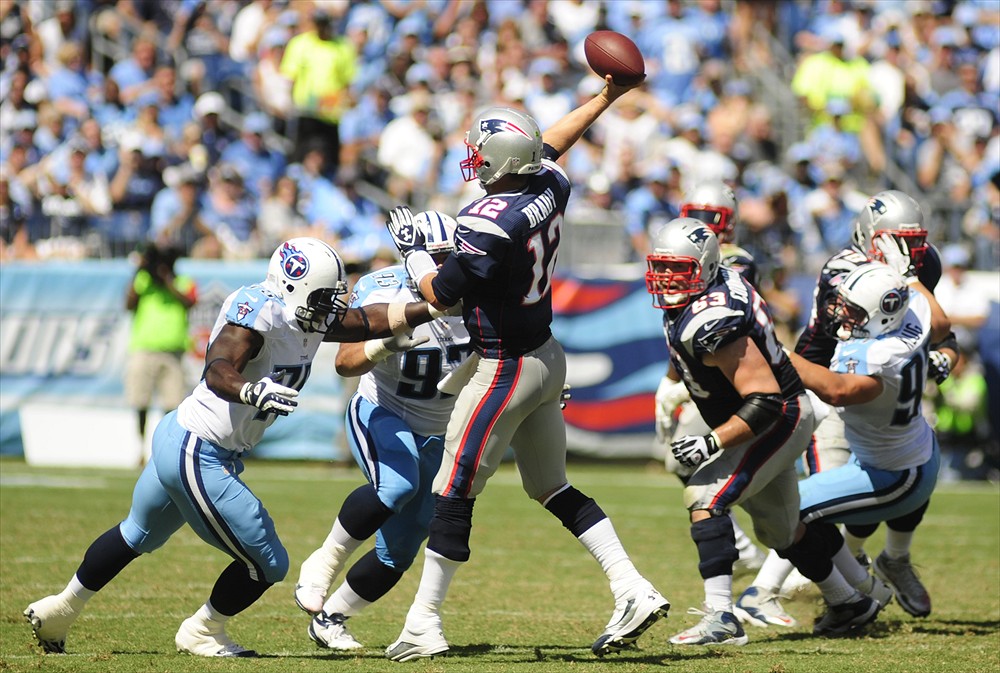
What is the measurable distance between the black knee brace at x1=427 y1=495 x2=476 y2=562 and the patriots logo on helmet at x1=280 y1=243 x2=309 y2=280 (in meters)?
0.97

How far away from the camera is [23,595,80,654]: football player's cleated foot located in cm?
508

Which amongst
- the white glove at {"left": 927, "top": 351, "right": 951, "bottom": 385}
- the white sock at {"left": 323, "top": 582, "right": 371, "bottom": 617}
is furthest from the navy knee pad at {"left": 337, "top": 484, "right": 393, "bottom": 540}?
the white glove at {"left": 927, "top": 351, "right": 951, "bottom": 385}

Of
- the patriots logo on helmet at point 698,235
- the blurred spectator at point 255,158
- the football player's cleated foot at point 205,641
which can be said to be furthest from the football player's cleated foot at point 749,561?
the blurred spectator at point 255,158

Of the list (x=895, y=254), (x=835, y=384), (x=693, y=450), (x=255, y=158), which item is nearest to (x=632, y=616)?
(x=693, y=450)

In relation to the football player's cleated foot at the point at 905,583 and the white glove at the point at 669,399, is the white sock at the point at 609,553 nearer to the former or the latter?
the white glove at the point at 669,399

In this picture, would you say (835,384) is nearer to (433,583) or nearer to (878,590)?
(878,590)

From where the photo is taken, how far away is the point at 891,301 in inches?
224

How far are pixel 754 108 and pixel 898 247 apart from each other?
9205 mm

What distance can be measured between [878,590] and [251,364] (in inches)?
115

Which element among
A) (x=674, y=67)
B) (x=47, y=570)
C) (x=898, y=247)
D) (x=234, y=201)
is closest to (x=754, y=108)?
(x=674, y=67)

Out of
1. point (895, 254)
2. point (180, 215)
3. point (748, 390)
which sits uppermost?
point (895, 254)

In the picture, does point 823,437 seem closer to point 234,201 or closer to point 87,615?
point 87,615

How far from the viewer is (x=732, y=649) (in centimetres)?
545

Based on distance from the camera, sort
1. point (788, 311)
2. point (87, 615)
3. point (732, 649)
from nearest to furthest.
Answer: point (732, 649) → point (87, 615) → point (788, 311)
